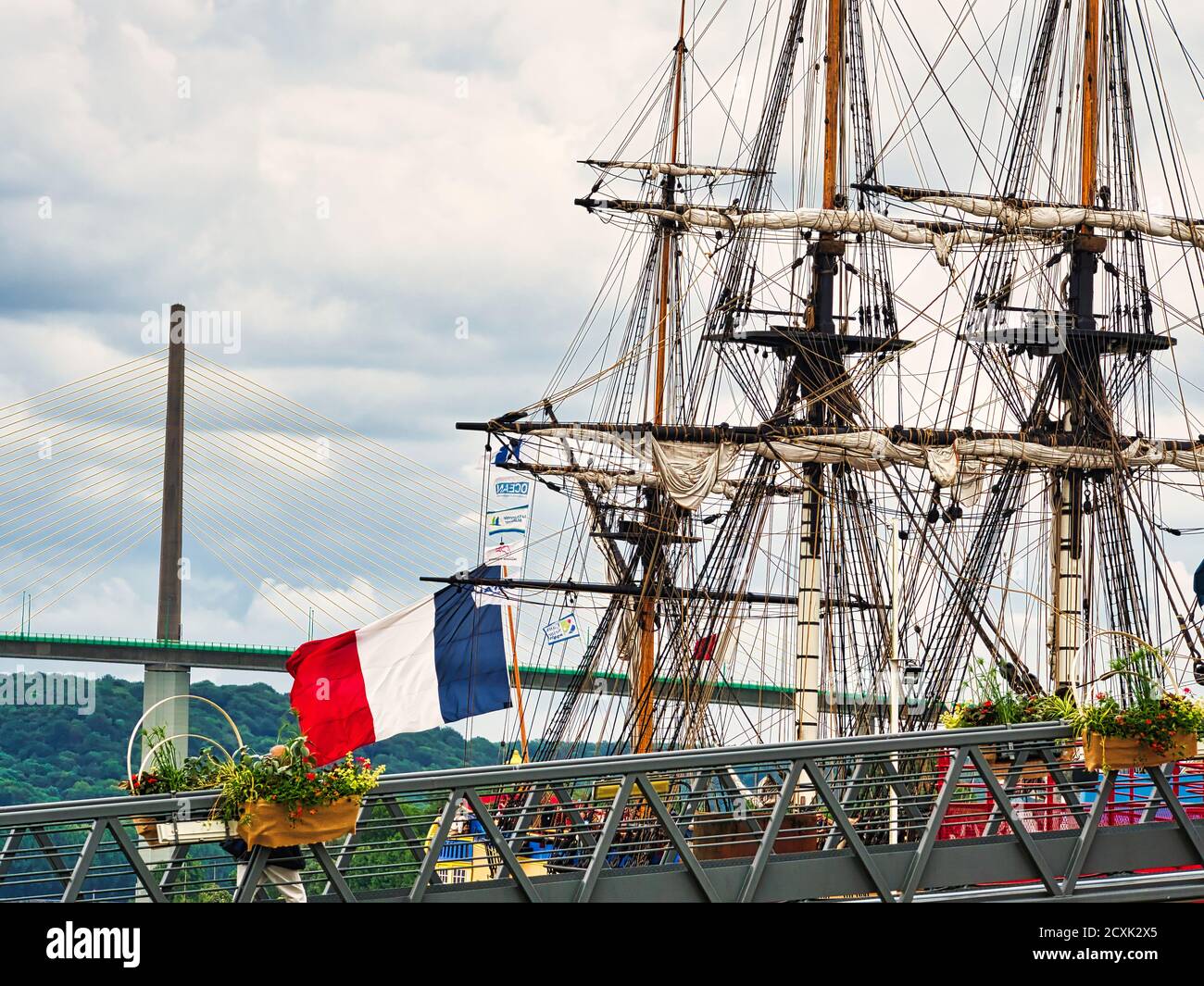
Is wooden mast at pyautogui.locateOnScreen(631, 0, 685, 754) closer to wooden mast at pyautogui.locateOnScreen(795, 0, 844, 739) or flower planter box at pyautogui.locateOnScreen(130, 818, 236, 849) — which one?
wooden mast at pyautogui.locateOnScreen(795, 0, 844, 739)

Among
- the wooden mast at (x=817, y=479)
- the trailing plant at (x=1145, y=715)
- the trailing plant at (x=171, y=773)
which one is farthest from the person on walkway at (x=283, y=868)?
the wooden mast at (x=817, y=479)

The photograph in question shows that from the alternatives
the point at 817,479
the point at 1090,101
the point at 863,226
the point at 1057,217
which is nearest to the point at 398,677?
the point at 817,479

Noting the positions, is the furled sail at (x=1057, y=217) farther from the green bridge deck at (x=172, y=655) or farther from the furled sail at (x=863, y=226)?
the green bridge deck at (x=172, y=655)

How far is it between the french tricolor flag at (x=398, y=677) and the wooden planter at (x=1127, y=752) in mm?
12808

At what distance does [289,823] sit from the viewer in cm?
1470

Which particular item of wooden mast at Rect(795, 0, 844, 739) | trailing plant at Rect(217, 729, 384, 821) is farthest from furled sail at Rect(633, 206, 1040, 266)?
trailing plant at Rect(217, 729, 384, 821)

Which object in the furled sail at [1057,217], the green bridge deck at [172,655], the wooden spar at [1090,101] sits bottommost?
the green bridge deck at [172,655]

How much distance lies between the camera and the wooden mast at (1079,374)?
43219 mm

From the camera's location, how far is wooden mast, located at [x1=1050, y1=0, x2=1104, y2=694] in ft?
142

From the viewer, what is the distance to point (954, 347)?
1660 inches
